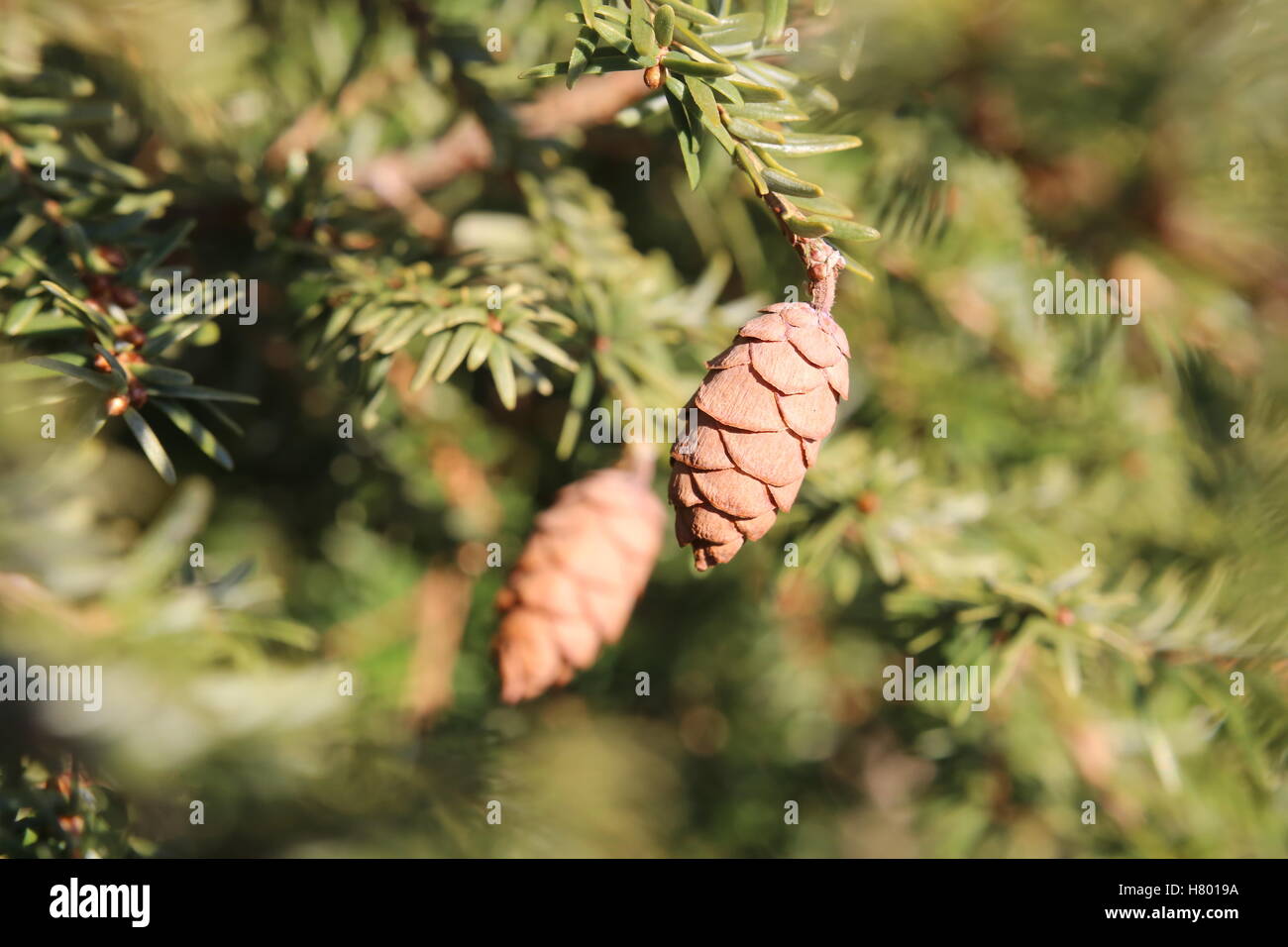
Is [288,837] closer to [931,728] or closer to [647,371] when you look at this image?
[647,371]

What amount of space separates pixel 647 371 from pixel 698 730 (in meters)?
0.37

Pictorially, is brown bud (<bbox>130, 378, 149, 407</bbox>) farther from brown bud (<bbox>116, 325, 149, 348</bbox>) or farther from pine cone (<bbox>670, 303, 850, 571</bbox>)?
pine cone (<bbox>670, 303, 850, 571</bbox>)

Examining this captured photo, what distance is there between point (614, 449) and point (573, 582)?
104mm

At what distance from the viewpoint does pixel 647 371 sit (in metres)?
0.51

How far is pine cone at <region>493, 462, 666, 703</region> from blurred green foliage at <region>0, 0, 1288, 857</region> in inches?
1.9

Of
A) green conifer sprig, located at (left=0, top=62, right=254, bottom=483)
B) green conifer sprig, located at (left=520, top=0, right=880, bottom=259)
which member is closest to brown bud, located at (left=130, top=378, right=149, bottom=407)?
green conifer sprig, located at (left=0, top=62, right=254, bottom=483)

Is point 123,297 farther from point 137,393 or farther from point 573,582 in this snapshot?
point 573,582

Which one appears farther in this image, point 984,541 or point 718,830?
point 718,830

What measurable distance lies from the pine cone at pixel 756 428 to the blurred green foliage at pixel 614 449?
0.35 feet

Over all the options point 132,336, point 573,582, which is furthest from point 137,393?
point 573,582

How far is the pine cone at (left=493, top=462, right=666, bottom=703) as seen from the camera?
0.53 metres

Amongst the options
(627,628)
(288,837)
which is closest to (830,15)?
(627,628)

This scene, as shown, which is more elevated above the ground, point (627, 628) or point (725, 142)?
point (725, 142)

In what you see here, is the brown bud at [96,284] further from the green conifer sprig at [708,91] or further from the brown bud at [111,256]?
the green conifer sprig at [708,91]
